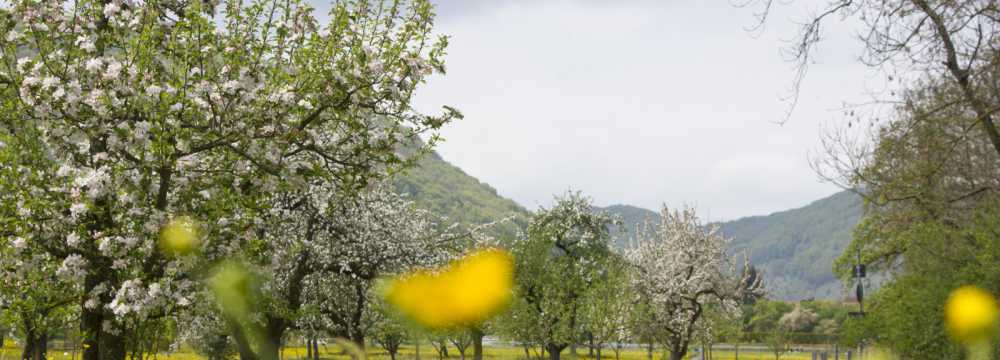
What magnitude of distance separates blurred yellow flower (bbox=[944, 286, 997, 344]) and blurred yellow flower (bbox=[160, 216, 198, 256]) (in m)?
16.0

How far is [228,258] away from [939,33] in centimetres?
1191

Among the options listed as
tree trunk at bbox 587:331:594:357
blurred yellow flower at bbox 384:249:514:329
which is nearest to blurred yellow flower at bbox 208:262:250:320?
blurred yellow flower at bbox 384:249:514:329

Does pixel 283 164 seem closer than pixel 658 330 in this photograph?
Yes

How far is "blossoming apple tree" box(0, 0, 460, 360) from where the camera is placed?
Result: 9.41 meters

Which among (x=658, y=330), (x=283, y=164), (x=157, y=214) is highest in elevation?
(x=283, y=164)

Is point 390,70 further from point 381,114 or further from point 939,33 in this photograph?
point 939,33

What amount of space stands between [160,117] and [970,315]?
680 inches

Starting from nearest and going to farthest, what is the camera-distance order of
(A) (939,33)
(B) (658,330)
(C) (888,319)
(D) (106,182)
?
1. (D) (106,182)
2. (A) (939,33)
3. (C) (888,319)
4. (B) (658,330)

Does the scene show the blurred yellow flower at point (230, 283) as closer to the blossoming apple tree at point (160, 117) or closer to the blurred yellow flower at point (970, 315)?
the blossoming apple tree at point (160, 117)

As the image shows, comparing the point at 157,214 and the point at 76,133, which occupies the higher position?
the point at 76,133

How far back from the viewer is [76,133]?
10047mm

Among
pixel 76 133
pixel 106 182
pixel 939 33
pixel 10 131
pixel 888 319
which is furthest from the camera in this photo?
pixel 888 319

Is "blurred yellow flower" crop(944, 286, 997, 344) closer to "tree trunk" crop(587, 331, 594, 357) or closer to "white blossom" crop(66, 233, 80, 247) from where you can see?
"tree trunk" crop(587, 331, 594, 357)

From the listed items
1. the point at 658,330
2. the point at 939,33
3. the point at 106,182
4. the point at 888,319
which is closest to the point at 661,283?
the point at 658,330
